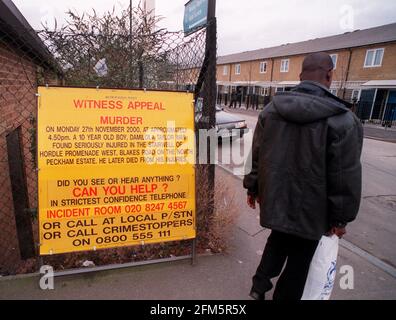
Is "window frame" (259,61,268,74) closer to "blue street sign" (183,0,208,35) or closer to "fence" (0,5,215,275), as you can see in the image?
"fence" (0,5,215,275)

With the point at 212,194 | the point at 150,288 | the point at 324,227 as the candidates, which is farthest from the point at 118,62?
the point at 324,227

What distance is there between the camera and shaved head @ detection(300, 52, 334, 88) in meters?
2.20

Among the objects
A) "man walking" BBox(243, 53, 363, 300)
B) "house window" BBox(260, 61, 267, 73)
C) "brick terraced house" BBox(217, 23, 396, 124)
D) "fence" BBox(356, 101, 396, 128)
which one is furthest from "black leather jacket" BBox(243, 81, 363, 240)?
"house window" BBox(260, 61, 267, 73)

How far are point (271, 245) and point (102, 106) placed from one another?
1.88 m

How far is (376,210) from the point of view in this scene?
5.23 metres

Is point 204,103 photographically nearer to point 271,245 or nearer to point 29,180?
point 271,245

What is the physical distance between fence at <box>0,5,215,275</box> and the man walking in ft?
3.92

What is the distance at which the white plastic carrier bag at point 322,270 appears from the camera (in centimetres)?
228

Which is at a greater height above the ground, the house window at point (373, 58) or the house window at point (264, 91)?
the house window at point (373, 58)

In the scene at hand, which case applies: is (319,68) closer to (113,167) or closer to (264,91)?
(113,167)

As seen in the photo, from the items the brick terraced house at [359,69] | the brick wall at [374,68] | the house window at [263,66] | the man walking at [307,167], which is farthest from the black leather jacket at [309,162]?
the house window at [263,66]

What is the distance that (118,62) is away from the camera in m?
4.30

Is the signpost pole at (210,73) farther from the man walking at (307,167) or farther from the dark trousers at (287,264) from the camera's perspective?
the dark trousers at (287,264)

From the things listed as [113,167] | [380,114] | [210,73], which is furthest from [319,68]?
[380,114]
